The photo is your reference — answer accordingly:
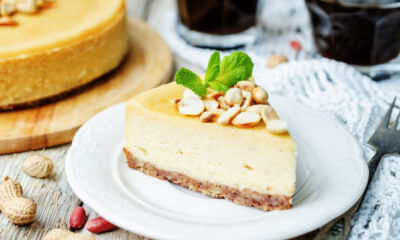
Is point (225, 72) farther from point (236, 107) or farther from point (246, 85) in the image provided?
point (236, 107)

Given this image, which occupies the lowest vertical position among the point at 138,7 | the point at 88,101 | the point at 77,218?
the point at 138,7

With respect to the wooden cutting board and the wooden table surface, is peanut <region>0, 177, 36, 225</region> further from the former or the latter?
the wooden cutting board

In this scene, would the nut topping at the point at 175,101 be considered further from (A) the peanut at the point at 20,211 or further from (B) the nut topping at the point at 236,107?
(A) the peanut at the point at 20,211

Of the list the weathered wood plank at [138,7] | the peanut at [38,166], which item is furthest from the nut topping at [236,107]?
the weathered wood plank at [138,7]

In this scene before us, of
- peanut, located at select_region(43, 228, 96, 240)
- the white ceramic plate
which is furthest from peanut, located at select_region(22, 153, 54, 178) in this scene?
peanut, located at select_region(43, 228, 96, 240)

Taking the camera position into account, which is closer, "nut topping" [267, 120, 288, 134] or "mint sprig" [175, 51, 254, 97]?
"nut topping" [267, 120, 288, 134]

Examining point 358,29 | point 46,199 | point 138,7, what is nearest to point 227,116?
point 46,199
